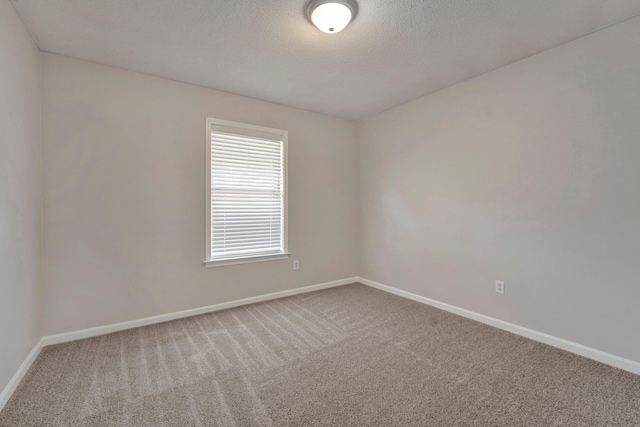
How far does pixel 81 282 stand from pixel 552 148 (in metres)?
4.40

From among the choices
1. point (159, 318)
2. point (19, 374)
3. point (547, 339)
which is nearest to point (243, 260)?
point (159, 318)

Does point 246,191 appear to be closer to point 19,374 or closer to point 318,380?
point 318,380

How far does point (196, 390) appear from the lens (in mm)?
1869

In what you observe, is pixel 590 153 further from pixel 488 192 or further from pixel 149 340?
pixel 149 340

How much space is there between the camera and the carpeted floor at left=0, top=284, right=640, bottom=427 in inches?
64.4

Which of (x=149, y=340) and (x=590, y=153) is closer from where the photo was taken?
(x=590, y=153)

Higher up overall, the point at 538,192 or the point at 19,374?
the point at 538,192

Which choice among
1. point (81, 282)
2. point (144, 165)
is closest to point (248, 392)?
point (81, 282)

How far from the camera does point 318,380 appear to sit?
1.98m

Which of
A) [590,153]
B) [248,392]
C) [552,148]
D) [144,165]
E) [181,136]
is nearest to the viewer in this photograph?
[248,392]

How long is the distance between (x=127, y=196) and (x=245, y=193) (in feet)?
3.99

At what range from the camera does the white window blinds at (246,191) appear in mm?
3307

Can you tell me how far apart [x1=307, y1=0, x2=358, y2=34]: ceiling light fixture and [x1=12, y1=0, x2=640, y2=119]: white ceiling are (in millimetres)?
85

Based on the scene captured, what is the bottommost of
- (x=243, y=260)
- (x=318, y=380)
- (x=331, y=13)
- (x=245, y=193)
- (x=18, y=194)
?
(x=318, y=380)
